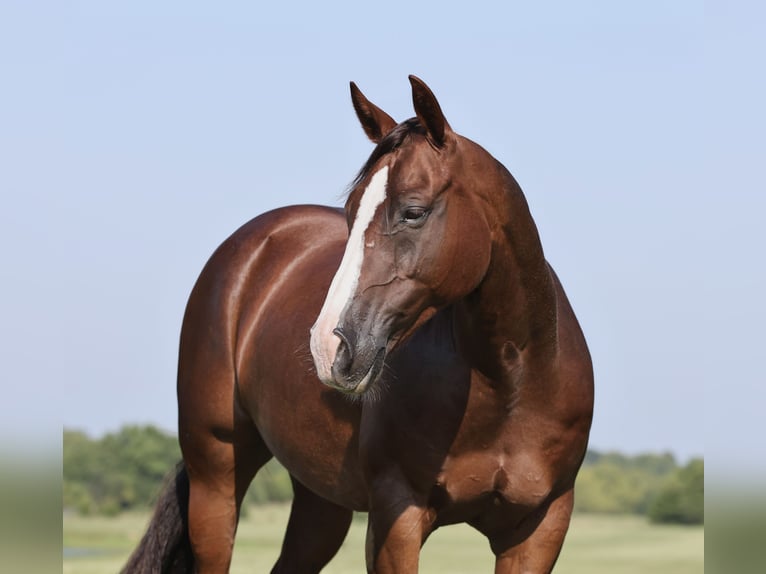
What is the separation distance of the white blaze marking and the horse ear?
0.67 ft

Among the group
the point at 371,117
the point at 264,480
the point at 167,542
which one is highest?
the point at 264,480

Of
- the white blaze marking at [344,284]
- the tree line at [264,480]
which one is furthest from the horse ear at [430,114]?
the tree line at [264,480]

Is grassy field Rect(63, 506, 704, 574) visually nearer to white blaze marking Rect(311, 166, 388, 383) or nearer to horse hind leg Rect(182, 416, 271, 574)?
horse hind leg Rect(182, 416, 271, 574)

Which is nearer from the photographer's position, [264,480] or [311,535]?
[311,535]

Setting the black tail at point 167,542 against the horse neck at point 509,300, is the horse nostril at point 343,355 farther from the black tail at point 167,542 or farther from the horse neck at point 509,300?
the black tail at point 167,542

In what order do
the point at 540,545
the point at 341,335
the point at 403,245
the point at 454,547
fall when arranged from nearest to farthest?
1. the point at 341,335
2. the point at 403,245
3. the point at 540,545
4. the point at 454,547

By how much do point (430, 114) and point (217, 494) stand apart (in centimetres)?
278

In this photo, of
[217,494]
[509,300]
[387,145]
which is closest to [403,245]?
[387,145]

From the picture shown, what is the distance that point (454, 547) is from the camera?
9742 millimetres

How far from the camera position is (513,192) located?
3.59 meters

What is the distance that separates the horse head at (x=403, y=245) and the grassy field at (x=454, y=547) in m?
4.25

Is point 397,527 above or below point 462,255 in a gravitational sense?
below

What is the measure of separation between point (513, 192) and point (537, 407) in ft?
2.64

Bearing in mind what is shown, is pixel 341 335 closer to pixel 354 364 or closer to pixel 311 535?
pixel 354 364
